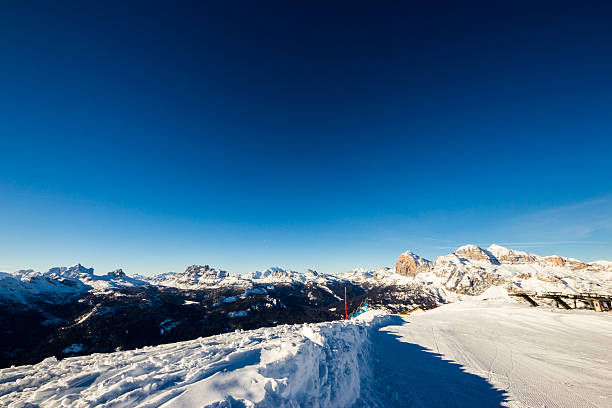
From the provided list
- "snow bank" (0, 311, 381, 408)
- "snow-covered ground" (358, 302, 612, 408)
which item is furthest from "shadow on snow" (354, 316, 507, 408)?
"snow bank" (0, 311, 381, 408)

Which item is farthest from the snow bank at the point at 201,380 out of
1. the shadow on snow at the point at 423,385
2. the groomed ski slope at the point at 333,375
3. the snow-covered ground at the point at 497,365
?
the snow-covered ground at the point at 497,365

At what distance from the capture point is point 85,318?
189 m

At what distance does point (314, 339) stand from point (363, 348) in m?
4.62

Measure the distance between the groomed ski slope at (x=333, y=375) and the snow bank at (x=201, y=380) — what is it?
0.09ft

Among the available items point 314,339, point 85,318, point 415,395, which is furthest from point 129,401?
point 85,318

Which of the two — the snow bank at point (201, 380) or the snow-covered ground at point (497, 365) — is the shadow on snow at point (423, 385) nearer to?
the snow-covered ground at point (497, 365)

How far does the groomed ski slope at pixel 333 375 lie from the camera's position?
17.3 ft

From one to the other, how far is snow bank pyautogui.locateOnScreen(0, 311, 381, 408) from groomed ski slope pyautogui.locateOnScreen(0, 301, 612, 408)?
0.09 ft

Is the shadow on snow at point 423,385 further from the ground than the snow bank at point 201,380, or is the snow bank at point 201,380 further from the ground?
the snow bank at point 201,380

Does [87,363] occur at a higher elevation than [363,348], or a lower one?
higher

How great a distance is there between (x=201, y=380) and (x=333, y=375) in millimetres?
4954

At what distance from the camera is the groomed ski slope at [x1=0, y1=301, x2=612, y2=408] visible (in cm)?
528

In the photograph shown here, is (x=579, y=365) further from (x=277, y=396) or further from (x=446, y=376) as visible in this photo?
(x=277, y=396)

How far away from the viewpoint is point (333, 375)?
8.26 m
